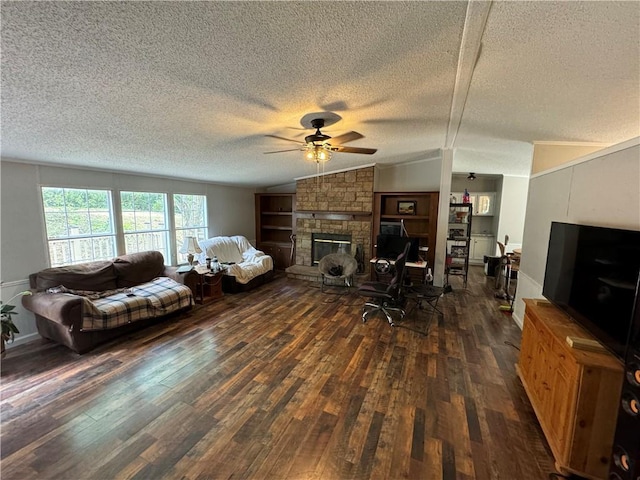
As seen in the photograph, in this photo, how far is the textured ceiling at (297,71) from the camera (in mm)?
1241

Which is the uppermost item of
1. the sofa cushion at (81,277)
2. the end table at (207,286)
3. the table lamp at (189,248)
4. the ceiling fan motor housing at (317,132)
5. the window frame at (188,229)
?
the ceiling fan motor housing at (317,132)

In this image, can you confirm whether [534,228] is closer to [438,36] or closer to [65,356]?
[438,36]

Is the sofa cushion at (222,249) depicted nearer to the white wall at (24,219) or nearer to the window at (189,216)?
the window at (189,216)

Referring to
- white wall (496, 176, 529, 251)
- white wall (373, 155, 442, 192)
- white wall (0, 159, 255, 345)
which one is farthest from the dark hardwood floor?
white wall (496, 176, 529, 251)

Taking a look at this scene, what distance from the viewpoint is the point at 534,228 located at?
3389 mm

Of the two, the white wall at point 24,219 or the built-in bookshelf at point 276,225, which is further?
the built-in bookshelf at point 276,225

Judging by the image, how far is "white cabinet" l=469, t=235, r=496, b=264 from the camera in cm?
727

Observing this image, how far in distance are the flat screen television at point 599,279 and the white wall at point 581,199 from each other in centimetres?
28

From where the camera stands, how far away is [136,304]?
10.7 ft

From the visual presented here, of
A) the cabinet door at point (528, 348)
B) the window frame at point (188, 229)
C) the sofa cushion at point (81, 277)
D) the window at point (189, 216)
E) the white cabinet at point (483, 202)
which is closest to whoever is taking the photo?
the cabinet door at point (528, 348)

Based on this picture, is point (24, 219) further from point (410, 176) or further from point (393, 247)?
point (410, 176)

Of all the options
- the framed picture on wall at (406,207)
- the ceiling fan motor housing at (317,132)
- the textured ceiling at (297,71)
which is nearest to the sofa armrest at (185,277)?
the textured ceiling at (297,71)

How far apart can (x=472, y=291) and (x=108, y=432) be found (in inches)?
218

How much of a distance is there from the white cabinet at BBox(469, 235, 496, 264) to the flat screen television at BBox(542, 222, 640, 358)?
5.62m
